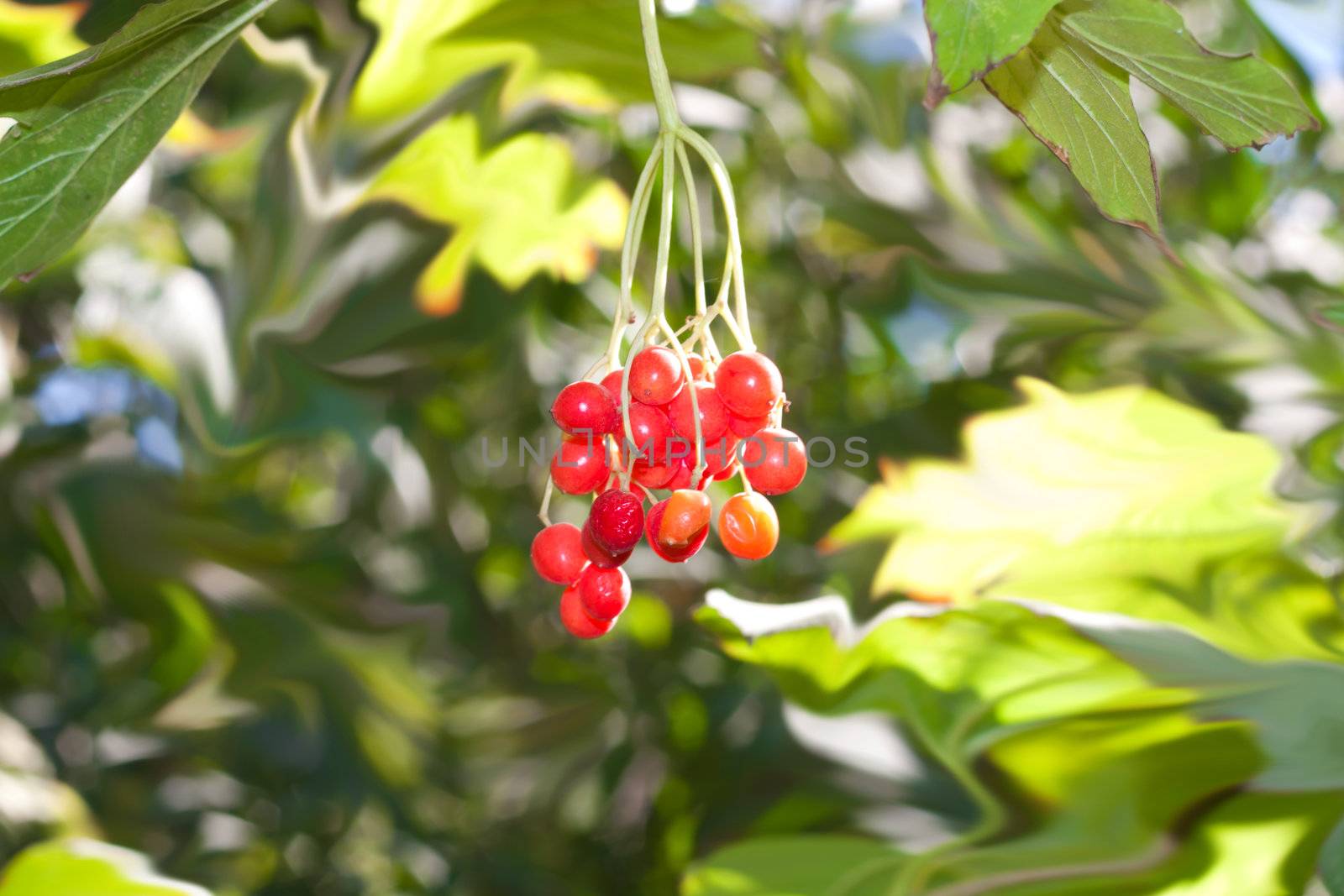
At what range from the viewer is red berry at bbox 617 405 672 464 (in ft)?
0.86

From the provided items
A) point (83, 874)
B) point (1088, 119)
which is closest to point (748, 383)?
point (1088, 119)

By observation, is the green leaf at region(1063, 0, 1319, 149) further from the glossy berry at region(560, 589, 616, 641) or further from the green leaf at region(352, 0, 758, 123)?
the green leaf at region(352, 0, 758, 123)

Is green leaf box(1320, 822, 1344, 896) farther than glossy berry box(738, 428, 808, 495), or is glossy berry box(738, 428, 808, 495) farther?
green leaf box(1320, 822, 1344, 896)

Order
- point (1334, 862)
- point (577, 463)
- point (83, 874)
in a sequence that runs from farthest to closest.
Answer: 1. point (83, 874)
2. point (1334, 862)
3. point (577, 463)

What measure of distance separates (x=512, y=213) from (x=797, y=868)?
2.15 ft

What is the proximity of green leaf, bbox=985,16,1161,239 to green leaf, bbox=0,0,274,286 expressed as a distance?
22cm

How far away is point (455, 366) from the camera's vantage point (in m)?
0.89

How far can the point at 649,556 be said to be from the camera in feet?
2.84

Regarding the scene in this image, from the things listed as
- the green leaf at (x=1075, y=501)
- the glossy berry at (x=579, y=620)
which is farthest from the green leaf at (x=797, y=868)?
the glossy berry at (x=579, y=620)

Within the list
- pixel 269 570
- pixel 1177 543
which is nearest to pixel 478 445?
pixel 269 570

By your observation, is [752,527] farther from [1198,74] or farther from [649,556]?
[649,556]

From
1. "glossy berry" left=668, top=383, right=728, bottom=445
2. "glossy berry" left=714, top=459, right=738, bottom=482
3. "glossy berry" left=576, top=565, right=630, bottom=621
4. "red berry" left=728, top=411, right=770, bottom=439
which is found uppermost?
"glossy berry" left=668, top=383, right=728, bottom=445

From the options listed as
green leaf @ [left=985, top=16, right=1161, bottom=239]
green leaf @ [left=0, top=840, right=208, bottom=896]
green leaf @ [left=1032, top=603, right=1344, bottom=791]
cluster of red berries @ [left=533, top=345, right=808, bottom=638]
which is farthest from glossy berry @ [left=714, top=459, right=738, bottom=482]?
green leaf @ [left=0, top=840, right=208, bottom=896]

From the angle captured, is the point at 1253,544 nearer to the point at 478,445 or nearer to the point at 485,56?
the point at 478,445
